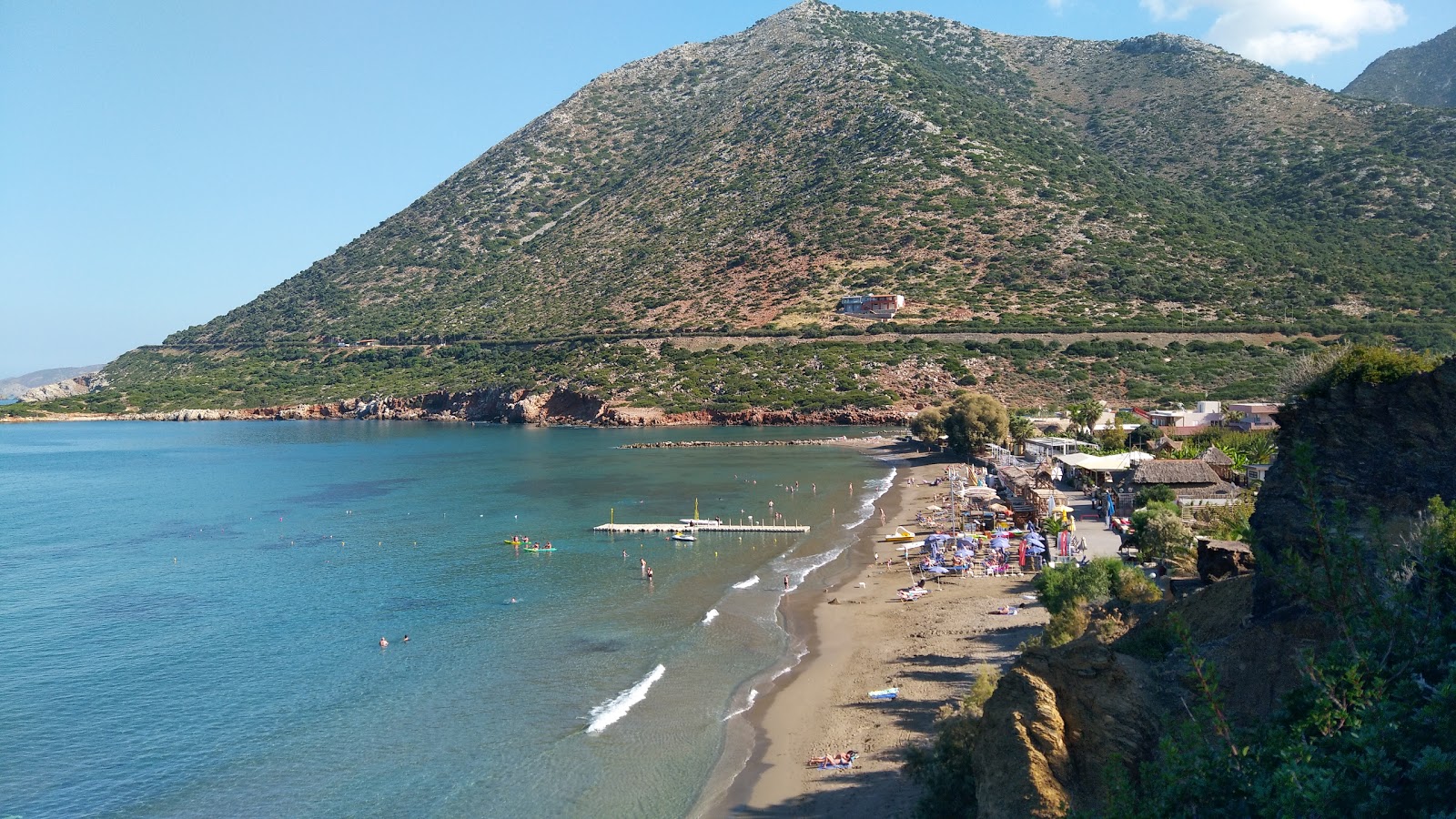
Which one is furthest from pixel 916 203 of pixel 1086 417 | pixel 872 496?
pixel 872 496

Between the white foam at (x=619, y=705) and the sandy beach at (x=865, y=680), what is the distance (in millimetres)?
2826

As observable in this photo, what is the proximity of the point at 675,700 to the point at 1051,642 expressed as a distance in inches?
331

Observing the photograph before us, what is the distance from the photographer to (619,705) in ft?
66.6

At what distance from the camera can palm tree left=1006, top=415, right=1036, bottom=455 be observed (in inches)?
2334

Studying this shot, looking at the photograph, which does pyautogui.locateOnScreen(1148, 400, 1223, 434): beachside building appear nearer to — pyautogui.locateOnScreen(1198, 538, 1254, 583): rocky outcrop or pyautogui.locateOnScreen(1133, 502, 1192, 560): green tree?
pyautogui.locateOnScreen(1133, 502, 1192, 560): green tree

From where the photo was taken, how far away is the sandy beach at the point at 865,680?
15.6 meters

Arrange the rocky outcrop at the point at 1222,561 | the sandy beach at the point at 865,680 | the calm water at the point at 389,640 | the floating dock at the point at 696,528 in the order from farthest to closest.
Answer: the floating dock at the point at 696,528 < the calm water at the point at 389,640 < the sandy beach at the point at 865,680 < the rocky outcrop at the point at 1222,561

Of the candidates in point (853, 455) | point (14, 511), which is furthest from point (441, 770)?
point (853, 455)

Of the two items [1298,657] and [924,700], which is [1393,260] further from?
[1298,657]

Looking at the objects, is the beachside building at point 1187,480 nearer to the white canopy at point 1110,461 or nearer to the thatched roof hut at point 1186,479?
the thatched roof hut at point 1186,479

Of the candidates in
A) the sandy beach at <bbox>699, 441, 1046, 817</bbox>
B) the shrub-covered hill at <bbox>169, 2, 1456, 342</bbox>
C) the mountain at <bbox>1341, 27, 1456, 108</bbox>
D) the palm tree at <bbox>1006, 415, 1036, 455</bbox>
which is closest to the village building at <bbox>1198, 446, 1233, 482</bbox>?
the sandy beach at <bbox>699, 441, 1046, 817</bbox>

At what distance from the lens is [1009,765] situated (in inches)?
378

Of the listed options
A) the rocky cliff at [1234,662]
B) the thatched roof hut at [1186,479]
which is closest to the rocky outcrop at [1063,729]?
the rocky cliff at [1234,662]

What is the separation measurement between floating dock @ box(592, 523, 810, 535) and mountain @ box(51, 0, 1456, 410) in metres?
47.7
